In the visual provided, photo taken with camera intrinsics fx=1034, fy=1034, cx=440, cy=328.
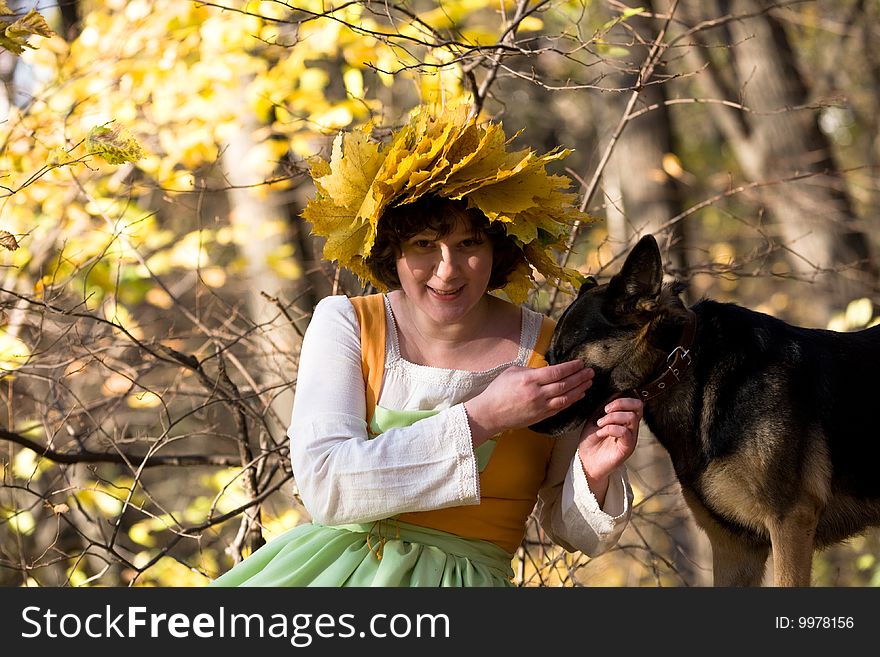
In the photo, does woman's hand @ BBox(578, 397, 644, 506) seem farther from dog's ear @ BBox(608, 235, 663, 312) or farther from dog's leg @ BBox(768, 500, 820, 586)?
dog's leg @ BBox(768, 500, 820, 586)

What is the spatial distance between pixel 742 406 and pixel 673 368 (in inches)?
10.5

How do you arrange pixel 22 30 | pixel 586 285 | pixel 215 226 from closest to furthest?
pixel 22 30 < pixel 586 285 < pixel 215 226

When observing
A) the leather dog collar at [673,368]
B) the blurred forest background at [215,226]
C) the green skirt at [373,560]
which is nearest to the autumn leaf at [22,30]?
the blurred forest background at [215,226]

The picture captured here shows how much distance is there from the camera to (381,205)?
2.91 meters

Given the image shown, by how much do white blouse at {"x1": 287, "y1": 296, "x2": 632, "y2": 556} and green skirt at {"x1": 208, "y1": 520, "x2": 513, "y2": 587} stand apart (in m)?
0.15

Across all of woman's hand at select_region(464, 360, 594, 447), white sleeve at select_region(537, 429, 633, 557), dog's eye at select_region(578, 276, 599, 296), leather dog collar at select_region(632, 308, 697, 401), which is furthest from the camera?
dog's eye at select_region(578, 276, 599, 296)

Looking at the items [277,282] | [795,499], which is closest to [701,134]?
[277,282]

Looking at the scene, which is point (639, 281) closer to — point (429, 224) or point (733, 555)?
point (429, 224)

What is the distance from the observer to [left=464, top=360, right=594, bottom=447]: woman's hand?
272 centimetres

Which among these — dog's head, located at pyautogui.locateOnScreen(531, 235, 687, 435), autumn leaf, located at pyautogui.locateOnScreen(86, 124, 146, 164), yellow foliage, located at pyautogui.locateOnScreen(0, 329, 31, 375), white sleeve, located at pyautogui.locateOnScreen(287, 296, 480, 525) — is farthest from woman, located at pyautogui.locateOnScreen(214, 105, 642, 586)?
yellow foliage, located at pyautogui.locateOnScreen(0, 329, 31, 375)

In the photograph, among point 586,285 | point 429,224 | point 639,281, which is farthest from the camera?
point 586,285

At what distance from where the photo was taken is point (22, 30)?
3117 millimetres

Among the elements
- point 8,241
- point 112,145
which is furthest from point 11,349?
point 112,145
